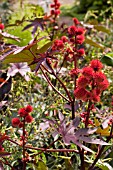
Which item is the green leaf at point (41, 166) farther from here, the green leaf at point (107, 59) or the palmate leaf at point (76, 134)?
the green leaf at point (107, 59)

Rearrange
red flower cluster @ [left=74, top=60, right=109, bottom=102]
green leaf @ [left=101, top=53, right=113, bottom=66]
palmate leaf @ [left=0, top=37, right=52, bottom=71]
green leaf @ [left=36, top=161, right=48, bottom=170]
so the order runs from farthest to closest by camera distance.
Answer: green leaf @ [left=101, top=53, right=113, bottom=66], green leaf @ [left=36, top=161, right=48, bottom=170], palmate leaf @ [left=0, top=37, right=52, bottom=71], red flower cluster @ [left=74, top=60, right=109, bottom=102]

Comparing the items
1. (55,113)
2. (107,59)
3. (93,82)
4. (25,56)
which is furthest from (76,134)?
(107,59)

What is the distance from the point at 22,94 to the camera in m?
2.12

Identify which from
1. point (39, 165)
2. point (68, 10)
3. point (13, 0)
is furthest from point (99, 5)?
point (39, 165)

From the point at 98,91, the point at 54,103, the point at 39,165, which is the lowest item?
the point at 39,165

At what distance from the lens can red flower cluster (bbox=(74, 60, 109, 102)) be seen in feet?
3.87

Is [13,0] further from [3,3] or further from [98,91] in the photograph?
[98,91]

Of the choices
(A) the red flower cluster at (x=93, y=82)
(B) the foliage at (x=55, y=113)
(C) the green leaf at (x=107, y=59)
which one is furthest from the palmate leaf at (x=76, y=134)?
(C) the green leaf at (x=107, y=59)

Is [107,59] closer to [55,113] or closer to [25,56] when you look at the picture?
[55,113]

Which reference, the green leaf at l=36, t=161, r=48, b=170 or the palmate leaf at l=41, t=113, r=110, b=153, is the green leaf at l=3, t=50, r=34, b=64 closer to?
the palmate leaf at l=41, t=113, r=110, b=153

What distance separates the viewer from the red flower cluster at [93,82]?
46.4 inches

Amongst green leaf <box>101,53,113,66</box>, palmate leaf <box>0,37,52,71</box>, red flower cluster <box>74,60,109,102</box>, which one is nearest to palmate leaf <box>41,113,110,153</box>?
red flower cluster <box>74,60,109,102</box>

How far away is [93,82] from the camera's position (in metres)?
1.20

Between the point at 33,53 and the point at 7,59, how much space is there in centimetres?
9
